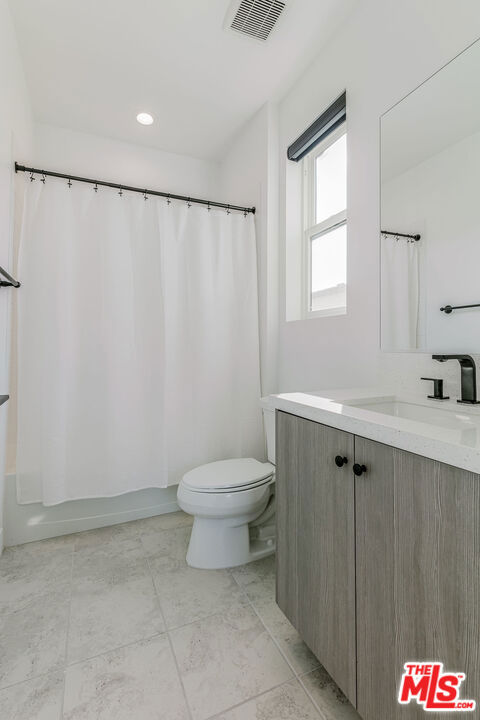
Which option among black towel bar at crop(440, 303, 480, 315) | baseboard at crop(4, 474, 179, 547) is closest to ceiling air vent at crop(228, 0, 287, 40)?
black towel bar at crop(440, 303, 480, 315)

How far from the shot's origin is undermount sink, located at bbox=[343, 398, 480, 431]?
1.00 meters

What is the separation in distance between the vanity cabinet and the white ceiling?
189 cm

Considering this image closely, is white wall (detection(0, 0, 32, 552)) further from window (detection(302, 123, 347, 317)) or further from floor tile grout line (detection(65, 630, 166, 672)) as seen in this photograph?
window (detection(302, 123, 347, 317))

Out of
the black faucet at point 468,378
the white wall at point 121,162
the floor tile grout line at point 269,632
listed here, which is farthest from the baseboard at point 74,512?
the white wall at point 121,162

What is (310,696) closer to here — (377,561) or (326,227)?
(377,561)

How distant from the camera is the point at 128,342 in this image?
6.60ft

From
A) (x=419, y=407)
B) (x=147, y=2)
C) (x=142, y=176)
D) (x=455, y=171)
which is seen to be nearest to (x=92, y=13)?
(x=147, y=2)

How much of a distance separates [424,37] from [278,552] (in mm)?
1920

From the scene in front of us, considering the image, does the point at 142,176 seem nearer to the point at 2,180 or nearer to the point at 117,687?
the point at 2,180

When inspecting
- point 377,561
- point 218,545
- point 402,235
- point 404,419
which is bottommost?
point 218,545

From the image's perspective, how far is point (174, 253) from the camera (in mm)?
2109

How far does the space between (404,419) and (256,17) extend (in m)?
1.92

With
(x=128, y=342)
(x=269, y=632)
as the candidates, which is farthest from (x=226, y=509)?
(x=128, y=342)

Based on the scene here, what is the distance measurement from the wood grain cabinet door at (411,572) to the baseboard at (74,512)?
1.60 meters
